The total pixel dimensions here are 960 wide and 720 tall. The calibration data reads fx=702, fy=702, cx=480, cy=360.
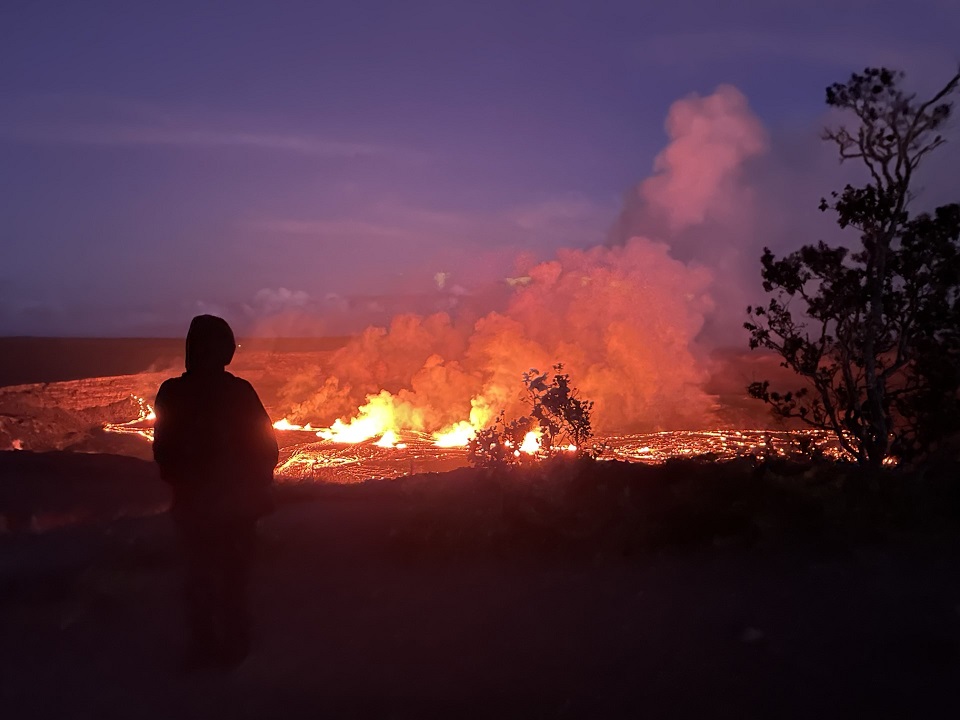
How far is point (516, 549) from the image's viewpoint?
677 centimetres

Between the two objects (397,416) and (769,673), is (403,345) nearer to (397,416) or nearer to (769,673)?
(397,416)

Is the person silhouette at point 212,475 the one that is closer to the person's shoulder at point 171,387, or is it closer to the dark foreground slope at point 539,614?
the person's shoulder at point 171,387

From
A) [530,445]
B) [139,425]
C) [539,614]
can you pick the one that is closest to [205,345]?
[539,614]

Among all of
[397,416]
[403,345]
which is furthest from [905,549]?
[403,345]

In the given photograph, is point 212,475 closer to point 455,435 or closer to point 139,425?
point 455,435

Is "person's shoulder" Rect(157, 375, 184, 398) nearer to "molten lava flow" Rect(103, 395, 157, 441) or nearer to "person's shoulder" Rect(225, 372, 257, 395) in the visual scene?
"person's shoulder" Rect(225, 372, 257, 395)

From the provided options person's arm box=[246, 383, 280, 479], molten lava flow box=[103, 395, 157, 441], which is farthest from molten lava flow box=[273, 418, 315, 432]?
person's arm box=[246, 383, 280, 479]

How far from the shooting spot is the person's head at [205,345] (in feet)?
17.3

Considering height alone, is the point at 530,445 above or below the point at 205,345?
below

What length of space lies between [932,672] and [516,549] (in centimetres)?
354

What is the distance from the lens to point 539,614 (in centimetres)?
528

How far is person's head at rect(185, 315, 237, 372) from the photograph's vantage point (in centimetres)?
527

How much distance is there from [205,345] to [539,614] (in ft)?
10.6

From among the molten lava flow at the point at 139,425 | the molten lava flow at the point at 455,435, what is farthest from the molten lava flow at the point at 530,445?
the molten lava flow at the point at 139,425
